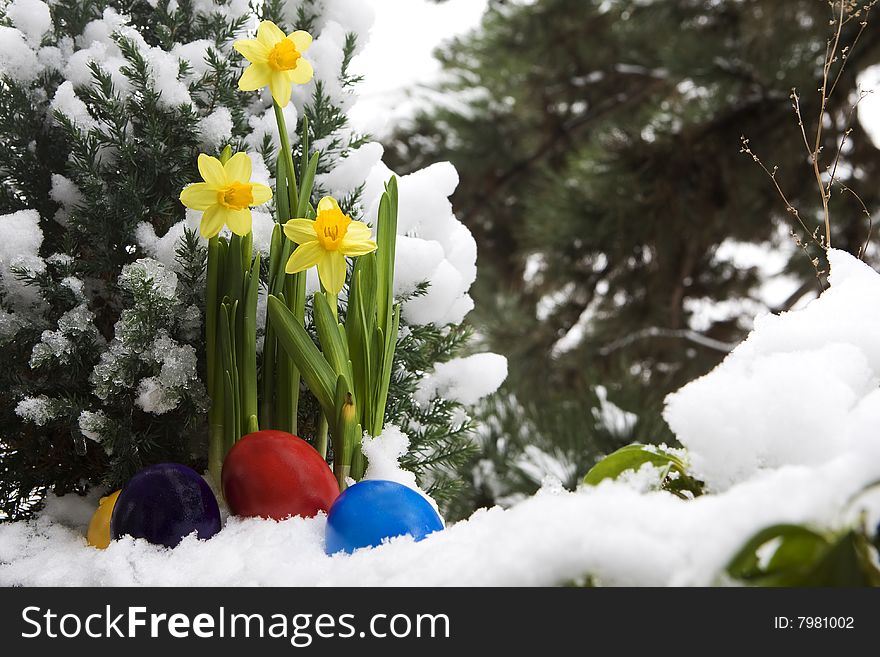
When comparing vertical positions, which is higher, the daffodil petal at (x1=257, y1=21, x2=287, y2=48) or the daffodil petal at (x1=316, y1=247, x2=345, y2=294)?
the daffodil petal at (x1=257, y1=21, x2=287, y2=48)

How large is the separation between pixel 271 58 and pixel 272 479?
0.29m

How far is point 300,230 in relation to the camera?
499mm

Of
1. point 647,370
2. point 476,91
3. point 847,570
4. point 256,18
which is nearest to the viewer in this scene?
point 847,570

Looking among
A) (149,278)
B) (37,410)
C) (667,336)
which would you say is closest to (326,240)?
(149,278)

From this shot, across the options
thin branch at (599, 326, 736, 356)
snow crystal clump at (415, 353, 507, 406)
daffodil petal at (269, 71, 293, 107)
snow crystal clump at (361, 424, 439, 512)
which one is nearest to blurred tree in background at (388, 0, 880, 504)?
thin branch at (599, 326, 736, 356)

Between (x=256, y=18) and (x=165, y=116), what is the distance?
18 cm

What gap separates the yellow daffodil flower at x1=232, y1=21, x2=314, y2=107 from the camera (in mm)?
530

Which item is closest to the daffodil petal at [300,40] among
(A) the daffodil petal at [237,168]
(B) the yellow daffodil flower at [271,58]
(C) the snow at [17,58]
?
(B) the yellow daffodil flower at [271,58]

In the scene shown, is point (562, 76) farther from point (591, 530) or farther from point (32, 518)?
point (591, 530)

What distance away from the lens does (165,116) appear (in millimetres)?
569

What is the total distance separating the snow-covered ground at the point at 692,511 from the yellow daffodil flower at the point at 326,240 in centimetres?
17

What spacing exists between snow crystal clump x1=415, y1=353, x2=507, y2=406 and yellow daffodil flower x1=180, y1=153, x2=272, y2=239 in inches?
9.4

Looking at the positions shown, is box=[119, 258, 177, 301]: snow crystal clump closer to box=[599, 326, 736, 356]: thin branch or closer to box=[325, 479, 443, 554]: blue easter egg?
box=[325, 479, 443, 554]: blue easter egg

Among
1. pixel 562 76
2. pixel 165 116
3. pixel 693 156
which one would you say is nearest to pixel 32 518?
pixel 165 116
